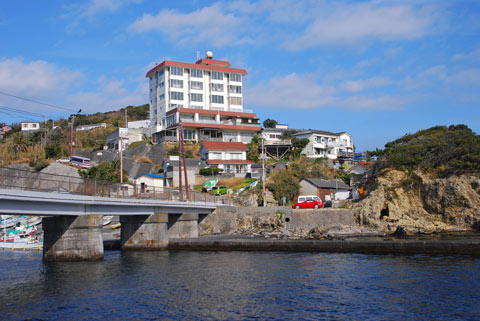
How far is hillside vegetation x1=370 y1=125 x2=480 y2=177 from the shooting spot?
4922 cm

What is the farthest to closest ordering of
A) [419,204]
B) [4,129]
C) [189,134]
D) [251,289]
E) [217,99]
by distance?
1. [4,129]
2. [217,99]
3. [189,134]
4. [419,204]
5. [251,289]

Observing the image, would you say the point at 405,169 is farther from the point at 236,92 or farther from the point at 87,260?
the point at 236,92

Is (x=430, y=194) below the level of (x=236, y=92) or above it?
below

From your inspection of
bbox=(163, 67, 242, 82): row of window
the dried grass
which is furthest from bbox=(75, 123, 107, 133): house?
the dried grass

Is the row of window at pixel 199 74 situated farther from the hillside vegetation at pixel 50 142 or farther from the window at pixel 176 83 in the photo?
the hillside vegetation at pixel 50 142

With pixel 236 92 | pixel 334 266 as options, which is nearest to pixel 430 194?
pixel 334 266

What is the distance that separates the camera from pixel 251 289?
73.2ft

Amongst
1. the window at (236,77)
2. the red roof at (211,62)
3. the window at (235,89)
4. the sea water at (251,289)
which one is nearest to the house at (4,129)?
the red roof at (211,62)

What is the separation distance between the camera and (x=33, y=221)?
201 feet

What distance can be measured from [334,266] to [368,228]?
72.5 feet

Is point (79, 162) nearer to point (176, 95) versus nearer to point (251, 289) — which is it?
point (176, 95)

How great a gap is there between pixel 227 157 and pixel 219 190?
55.3ft

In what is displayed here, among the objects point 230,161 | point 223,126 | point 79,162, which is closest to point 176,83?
point 223,126

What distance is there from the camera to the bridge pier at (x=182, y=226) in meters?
46.2
